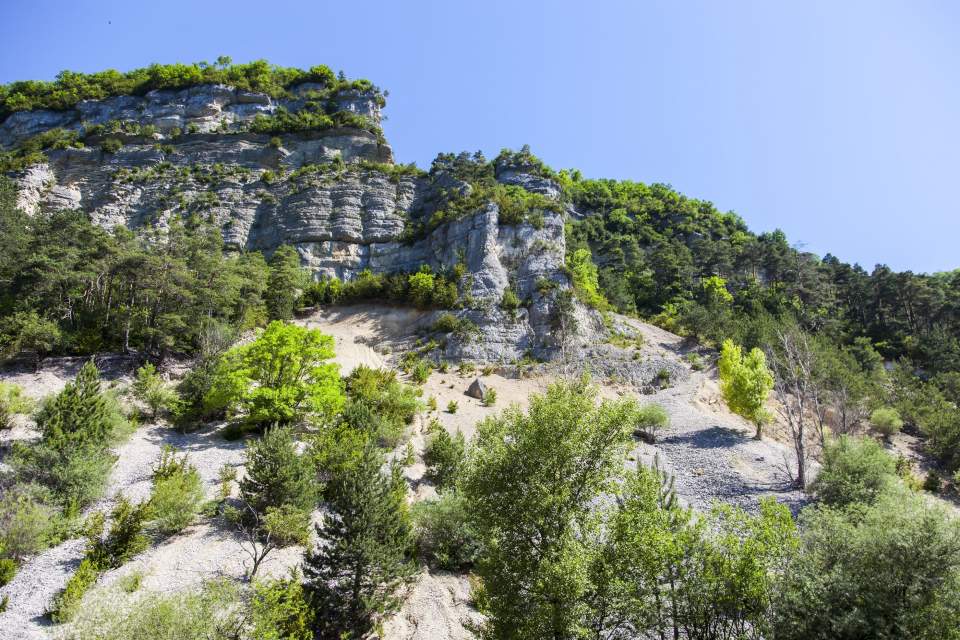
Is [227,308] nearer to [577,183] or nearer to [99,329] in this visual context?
[99,329]

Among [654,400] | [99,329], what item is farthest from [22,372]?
[654,400]

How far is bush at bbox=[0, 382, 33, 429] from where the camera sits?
63.4 ft

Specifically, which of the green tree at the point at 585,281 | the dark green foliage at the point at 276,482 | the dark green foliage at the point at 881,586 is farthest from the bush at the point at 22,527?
the green tree at the point at 585,281

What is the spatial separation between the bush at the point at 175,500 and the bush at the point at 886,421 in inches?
1813

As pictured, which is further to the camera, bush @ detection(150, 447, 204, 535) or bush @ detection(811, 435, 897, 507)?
bush @ detection(811, 435, 897, 507)

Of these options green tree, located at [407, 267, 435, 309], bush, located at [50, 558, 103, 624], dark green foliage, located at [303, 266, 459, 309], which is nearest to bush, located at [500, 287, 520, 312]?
dark green foliage, located at [303, 266, 459, 309]

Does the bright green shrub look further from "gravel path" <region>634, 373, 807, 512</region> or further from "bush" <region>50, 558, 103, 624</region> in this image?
"bush" <region>50, 558, 103, 624</region>

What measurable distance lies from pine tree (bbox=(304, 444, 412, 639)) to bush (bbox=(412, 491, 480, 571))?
2.57 m

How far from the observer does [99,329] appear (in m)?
Result: 30.5

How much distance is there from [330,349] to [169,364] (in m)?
13.7

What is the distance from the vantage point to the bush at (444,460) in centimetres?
2048

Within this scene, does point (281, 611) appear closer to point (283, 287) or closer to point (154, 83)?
point (283, 287)

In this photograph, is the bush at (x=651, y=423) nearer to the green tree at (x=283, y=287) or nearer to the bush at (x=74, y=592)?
the bush at (x=74, y=592)

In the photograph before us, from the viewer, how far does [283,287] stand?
1710 inches
